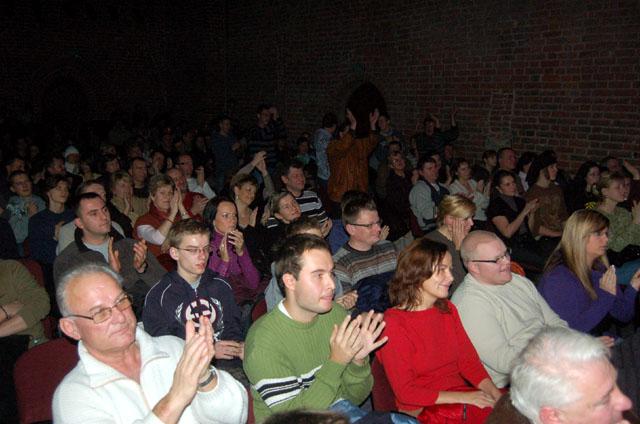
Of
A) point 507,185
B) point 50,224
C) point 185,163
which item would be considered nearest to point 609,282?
point 507,185

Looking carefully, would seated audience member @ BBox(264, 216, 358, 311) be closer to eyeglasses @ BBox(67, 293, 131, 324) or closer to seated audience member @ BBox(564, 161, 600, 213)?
eyeglasses @ BBox(67, 293, 131, 324)

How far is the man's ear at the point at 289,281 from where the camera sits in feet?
8.10

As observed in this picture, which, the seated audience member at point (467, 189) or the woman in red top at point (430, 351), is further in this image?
the seated audience member at point (467, 189)

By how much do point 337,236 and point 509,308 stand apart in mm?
2121

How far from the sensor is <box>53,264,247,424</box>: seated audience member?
1947 mm

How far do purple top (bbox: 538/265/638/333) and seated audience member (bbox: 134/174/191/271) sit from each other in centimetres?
290

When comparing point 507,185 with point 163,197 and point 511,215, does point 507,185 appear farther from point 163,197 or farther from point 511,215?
point 163,197

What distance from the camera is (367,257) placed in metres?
3.85

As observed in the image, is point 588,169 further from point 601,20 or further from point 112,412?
point 112,412

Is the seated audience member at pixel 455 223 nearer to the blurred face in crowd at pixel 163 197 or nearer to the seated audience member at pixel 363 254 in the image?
the seated audience member at pixel 363 254

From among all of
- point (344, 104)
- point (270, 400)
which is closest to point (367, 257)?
point (270, 400)

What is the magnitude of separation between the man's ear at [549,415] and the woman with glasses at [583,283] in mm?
1646

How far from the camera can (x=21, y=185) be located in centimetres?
578

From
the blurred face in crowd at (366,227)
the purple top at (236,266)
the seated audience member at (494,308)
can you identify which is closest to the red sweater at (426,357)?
the seated audience member at (494,308)
